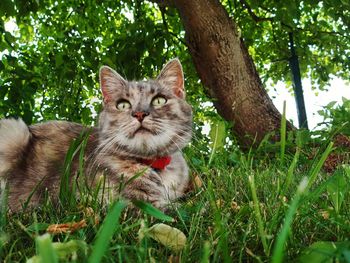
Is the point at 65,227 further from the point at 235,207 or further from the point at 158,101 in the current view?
the point at 158,101

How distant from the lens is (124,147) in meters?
2.86

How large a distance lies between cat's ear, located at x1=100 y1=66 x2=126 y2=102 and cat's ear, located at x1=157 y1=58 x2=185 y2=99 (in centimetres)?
27

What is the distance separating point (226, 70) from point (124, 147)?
3463 millimetres

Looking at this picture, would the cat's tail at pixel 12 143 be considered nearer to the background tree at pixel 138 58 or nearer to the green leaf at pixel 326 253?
the background tree at pixel 138 58

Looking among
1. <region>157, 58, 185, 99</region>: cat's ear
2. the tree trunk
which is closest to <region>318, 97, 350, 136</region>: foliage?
the tree trunk

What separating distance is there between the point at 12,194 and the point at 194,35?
372cm

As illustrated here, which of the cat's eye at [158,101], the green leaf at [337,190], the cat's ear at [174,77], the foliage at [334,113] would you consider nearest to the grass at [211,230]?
the green leaf at [337,190]

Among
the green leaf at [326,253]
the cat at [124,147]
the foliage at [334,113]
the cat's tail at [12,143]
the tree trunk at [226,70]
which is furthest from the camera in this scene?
the tree trunk at [226,70]

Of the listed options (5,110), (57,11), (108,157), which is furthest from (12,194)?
(57,11)

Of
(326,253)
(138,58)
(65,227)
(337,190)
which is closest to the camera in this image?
(326,253)

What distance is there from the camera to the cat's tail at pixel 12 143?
317 centimetres

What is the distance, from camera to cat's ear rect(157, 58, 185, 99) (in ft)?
10.6

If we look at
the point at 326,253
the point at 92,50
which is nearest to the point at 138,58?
the point at 92,50

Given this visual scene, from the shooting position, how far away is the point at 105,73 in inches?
127
